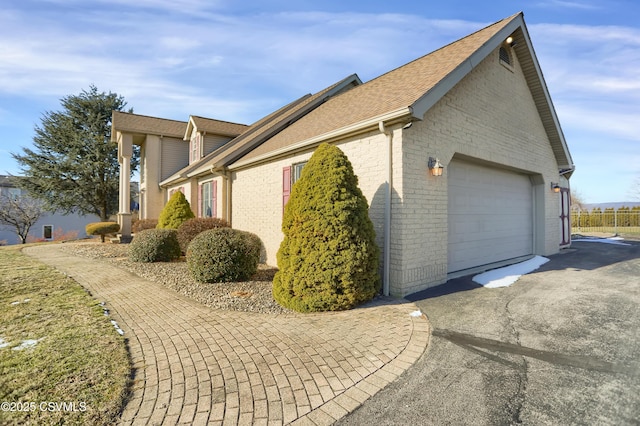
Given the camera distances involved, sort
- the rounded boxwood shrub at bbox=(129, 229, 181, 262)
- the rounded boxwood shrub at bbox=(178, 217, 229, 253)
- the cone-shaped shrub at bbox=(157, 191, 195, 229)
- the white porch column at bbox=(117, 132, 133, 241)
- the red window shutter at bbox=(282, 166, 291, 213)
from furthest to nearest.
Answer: the white porch column at bbox=(117, 132, 133, 241) → the cone-shaped shrub at bbox=(157, 191, 195, 229) → the rounded boxwood shrub at bbox=(178, 217, 229, 253) → the rounded boxwood shrub at bbox=(129, 229, 181, 262) → the red window shutter at bbox=(282, 166, 291, 213)

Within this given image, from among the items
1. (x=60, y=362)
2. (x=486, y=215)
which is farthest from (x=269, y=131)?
(x=60, y=362)

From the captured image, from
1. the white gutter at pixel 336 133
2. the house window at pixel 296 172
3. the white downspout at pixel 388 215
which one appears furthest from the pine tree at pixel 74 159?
the white downspout at pixel 388 215

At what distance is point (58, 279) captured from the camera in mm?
7480

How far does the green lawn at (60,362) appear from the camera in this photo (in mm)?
2520

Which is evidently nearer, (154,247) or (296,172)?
(296,172)

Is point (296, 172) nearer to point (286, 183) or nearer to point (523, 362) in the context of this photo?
point (286, 183)

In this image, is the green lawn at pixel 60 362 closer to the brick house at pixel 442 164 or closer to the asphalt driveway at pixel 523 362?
the asphalt driveway at pixel 523 362

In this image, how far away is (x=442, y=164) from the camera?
649cm

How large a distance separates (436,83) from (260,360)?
5.78 m

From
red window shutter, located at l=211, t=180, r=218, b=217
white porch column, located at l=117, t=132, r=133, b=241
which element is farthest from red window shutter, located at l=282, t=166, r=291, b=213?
white porch column, located at l=117, t=132, r=133, b=241

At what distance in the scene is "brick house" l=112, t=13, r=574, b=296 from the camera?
231 inches

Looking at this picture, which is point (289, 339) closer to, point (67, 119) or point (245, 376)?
point (245, 376)

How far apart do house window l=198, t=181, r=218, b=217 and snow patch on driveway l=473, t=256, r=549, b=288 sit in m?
9.86

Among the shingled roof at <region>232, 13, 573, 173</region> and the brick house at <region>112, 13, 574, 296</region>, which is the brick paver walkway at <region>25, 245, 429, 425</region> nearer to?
the brick house at <region>112, 13, 574, 296</region>
